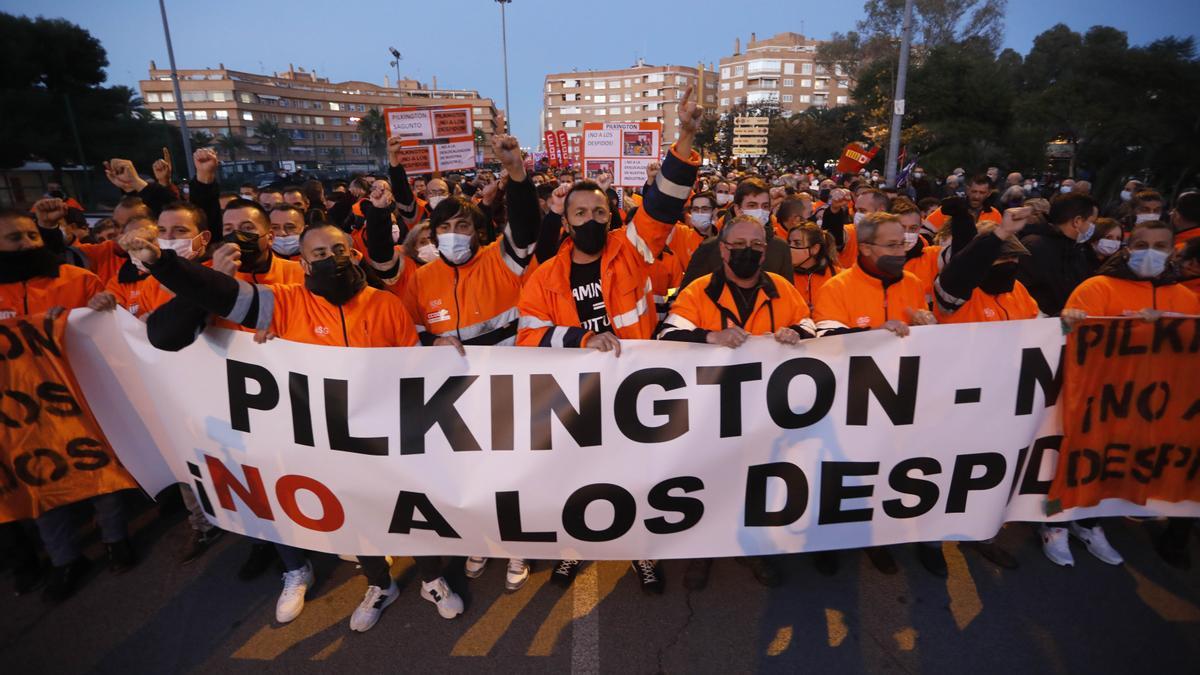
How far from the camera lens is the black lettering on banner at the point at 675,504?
9.55 ft

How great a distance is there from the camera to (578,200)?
3084 millimetres

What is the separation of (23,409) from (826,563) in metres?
4.27

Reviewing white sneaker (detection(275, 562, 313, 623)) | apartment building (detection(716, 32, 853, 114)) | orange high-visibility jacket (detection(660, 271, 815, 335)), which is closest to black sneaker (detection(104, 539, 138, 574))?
white sneaker (detection(275, 562, 313, 623))

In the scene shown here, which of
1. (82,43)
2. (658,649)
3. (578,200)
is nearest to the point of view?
(658,649)

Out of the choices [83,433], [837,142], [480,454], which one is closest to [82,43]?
[83,433]

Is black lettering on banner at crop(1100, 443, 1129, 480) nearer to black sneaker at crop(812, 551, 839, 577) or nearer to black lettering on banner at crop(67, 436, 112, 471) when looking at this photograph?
black sneaker at crop(812, 551, 839, 577)

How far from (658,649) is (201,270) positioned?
104 inches

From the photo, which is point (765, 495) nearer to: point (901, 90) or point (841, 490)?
point (841, 490)

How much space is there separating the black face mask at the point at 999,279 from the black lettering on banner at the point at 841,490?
1200mm

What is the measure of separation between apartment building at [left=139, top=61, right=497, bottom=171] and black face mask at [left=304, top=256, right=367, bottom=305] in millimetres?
76877

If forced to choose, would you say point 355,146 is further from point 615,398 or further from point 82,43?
point 615,398

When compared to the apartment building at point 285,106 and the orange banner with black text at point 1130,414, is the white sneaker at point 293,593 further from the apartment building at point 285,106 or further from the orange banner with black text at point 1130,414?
the apartment building at point 285,106

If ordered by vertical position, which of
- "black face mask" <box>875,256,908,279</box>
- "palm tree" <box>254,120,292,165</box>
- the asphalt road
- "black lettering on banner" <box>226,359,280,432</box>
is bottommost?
the asphalt road

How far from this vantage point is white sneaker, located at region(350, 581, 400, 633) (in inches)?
118
